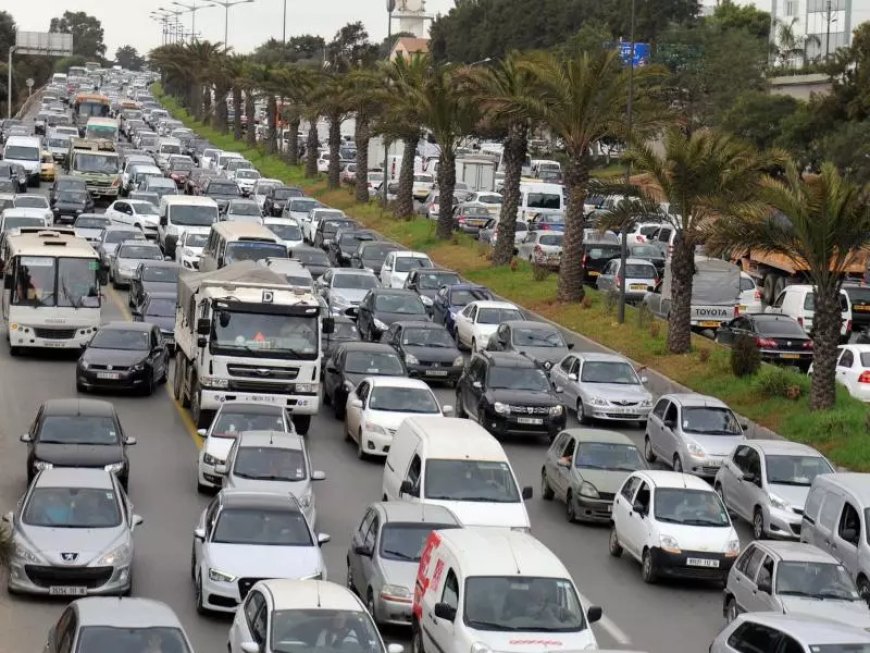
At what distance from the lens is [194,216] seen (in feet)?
174

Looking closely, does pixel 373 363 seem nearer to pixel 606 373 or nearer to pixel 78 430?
pixel 606 373

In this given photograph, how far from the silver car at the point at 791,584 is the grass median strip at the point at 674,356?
371 inches

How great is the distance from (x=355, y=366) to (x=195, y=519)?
351 inches

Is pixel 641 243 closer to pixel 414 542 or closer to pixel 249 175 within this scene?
pixel 249 175

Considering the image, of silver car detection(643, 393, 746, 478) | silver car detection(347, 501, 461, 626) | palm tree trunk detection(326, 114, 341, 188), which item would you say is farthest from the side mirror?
palm tree trunk detection(326, 114, 341, 188)

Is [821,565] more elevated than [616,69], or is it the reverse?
[616,69]

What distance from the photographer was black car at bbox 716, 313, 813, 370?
39.2 metres

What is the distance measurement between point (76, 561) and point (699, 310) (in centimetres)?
2771

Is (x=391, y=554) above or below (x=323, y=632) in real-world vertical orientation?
below

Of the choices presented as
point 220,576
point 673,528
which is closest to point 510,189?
point 673,528

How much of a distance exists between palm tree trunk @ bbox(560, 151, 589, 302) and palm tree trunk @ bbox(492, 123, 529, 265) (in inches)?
191

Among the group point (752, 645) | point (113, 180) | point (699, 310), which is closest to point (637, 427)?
point (699, 310)

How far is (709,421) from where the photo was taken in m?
29.5

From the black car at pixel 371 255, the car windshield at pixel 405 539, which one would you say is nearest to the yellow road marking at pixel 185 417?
the black car at pixel 371 255
